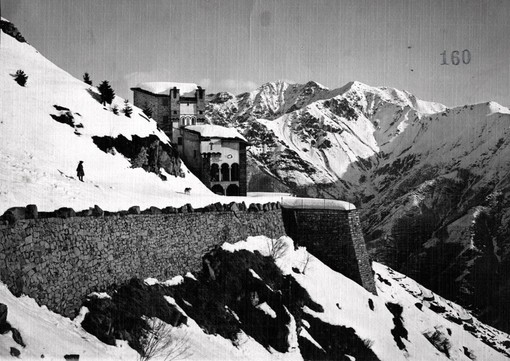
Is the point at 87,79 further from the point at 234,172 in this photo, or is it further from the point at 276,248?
the point at 276,248

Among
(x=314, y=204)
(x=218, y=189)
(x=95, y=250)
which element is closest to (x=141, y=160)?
(x=218, y=189)

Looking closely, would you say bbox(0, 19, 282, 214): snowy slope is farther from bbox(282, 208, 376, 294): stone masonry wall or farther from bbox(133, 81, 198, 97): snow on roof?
bbox(133, 81, 198, 97): snow on roof

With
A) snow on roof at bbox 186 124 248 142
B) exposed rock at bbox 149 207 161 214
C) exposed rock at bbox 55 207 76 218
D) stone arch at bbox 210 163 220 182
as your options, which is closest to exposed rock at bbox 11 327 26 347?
exposed rock at bbox 55 207 76 218

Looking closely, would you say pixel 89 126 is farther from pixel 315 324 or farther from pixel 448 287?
pixel 448 287

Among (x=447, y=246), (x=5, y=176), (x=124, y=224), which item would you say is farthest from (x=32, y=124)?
(x=447, y=246)

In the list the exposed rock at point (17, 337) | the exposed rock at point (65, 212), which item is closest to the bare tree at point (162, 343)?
the exposed rock at point (17, 337)
